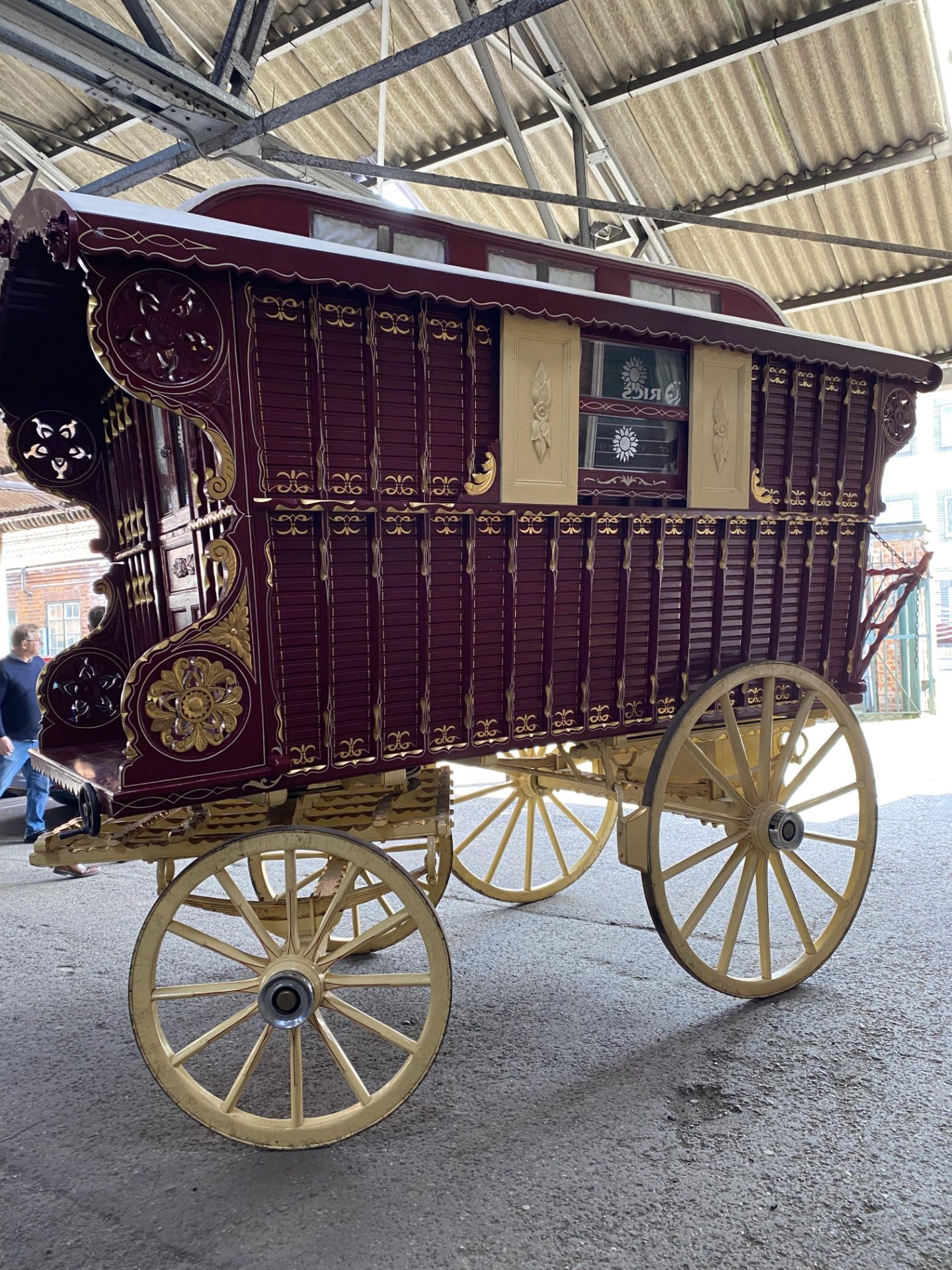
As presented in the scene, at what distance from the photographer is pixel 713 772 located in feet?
10.6

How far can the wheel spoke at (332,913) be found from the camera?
7.90ft

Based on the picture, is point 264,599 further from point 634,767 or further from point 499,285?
point 634,767

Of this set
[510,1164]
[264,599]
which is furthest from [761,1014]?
[264,599]

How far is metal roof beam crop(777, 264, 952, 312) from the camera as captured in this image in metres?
6.56

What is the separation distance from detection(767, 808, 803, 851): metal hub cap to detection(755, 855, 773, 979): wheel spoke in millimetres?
96

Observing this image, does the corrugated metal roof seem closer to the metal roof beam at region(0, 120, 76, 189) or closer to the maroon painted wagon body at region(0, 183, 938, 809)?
the metal roof beam at region(0, 120, 76, 189)

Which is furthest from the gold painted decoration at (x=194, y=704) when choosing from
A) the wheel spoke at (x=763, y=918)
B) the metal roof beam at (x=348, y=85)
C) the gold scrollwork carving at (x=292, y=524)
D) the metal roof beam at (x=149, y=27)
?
the metal roof beam at (x=149, y=27)

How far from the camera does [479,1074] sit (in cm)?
285

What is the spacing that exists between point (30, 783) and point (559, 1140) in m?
5.48

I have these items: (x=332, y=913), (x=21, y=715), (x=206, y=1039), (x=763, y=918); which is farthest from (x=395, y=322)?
(x=21, y=715)

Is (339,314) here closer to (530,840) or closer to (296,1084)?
(296,1084)

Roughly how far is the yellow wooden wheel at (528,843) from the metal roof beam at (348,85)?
316cm

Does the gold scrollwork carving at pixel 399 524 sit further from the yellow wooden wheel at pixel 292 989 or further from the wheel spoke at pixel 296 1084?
the wheel spoke at pixel 296 1084

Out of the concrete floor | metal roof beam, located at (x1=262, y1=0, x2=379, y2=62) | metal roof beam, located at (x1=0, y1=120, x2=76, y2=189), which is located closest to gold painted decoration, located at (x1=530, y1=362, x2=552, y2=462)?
the concrete floor
